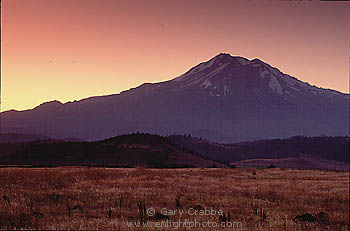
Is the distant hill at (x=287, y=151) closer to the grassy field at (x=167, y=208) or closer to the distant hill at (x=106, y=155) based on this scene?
the distant hill at (x=106, y=155)

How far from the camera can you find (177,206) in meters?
18.5

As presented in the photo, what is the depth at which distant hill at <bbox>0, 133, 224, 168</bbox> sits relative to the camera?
76.4m

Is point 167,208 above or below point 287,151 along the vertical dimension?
above

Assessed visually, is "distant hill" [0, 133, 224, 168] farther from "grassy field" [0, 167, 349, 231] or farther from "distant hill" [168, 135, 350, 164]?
"distant hill" [168, 135, 350, 164]

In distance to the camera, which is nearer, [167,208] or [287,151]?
[167,208]

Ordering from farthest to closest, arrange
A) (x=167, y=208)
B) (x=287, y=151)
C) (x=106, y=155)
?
(x=287, y=151) → (x=106, y=155) → (x=167, y=208)

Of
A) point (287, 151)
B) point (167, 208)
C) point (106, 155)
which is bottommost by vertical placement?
point (287, 151)

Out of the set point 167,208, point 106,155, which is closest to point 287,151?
point 106,155

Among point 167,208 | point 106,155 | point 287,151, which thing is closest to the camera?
point 167,208

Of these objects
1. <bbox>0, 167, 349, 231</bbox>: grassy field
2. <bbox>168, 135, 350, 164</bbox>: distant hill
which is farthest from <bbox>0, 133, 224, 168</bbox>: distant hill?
<bbox>168, 135, 350, 164</bbox>: distant hill

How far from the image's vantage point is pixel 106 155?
266 ft

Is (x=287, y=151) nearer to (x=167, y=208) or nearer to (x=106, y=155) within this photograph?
(x=106, y=155)

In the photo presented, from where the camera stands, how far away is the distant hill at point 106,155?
251 feet

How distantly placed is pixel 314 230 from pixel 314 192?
38.6ft
